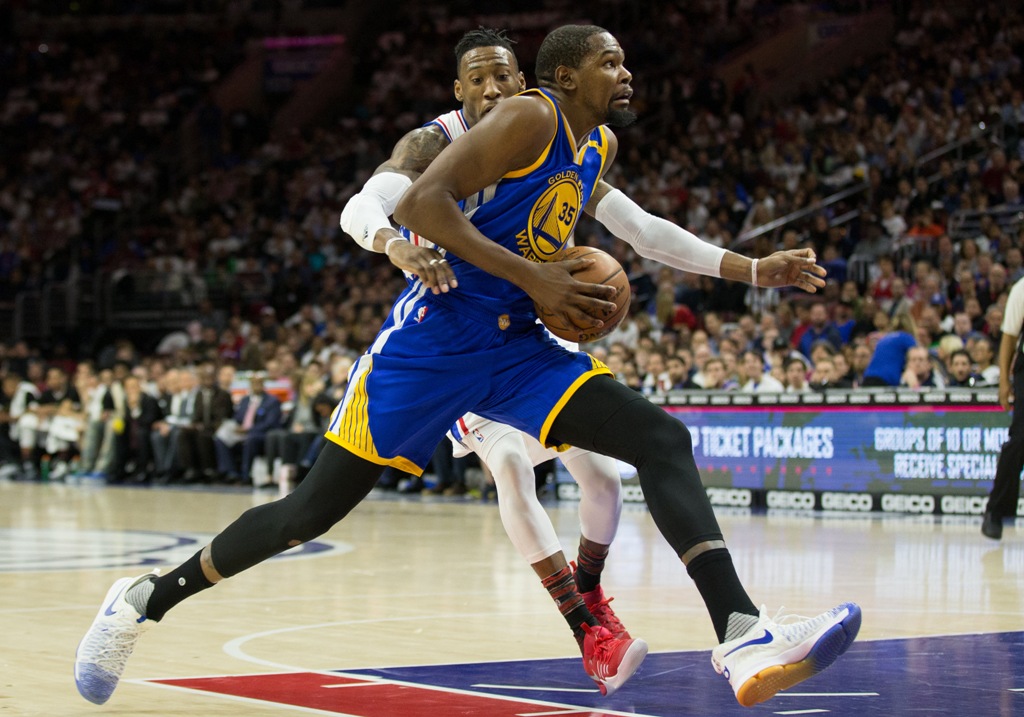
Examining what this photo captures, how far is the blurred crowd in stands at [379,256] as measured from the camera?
14906 millimetres

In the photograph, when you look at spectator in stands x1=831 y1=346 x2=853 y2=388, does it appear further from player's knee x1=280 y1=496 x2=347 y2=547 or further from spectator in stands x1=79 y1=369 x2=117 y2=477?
spectator in stands x1=79 y1=369 x2=117 y2=477

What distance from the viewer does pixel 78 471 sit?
19641 millimetres

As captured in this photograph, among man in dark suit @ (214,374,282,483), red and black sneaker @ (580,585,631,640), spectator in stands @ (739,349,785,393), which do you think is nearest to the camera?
red and black sneaker @ (580,585,631,640)

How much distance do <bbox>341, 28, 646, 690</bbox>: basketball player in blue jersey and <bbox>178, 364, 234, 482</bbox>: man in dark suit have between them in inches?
492

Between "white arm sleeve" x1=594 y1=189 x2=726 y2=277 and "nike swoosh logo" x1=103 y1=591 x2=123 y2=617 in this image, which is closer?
"nike swoosh logo" x1=103 y1=591 x2=123 y2=617

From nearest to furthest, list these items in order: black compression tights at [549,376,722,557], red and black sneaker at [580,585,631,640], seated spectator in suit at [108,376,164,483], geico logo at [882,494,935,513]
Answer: black compression tights at [549,376,722,557] → red and black sneaker at [580,585,631,640] → geico logo at [882,494,935,513] → seated spectator in suit at [108,376,164,483]

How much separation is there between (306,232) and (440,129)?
1935 cm

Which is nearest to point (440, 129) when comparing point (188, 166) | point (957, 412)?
point (957, 412)

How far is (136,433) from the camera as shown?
742 inches

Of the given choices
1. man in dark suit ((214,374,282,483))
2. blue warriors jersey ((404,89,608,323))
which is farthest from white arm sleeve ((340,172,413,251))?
man in dark suit ((214,374,282,483))

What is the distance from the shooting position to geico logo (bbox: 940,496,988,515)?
11.9m

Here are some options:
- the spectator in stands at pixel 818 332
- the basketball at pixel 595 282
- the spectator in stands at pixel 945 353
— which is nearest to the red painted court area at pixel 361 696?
the basketball at pixel 595 282

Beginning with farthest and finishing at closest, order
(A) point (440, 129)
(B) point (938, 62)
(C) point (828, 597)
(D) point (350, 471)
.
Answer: (B) point (938, 62)
(C) point (828, 597)
(A) point (440, 129)
(D) point (350, 471)

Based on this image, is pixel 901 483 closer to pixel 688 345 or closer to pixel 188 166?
pixel 688 345
